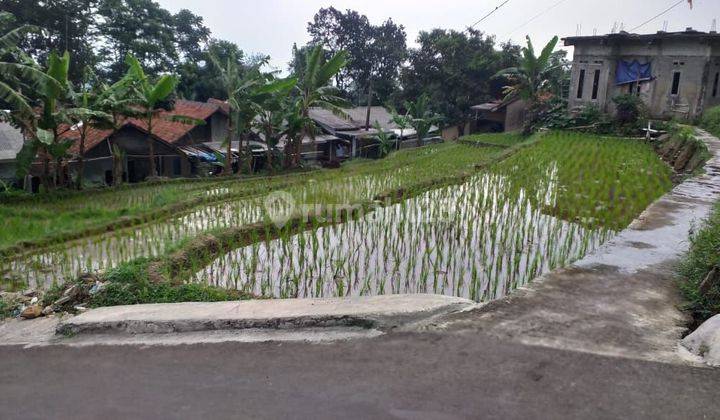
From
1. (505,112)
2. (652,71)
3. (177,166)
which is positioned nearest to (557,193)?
(652,71)

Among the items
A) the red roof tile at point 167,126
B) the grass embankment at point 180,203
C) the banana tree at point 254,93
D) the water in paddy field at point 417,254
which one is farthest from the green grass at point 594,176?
the red roof tile at point 167,126

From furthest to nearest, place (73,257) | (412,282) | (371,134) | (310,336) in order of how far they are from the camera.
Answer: (371,134) → (73,257) → (412,282) → (310,336)

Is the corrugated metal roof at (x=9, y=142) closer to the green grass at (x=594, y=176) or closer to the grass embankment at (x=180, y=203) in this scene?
the grass embankment at (x=180, y=203)

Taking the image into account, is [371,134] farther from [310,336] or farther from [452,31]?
[310,336]

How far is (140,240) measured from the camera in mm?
9086

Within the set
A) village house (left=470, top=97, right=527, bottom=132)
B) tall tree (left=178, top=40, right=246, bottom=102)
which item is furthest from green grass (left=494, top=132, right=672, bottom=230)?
tall tree (left=178, top=40, right=246, bottom=102)

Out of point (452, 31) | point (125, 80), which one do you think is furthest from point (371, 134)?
point (125, 80)

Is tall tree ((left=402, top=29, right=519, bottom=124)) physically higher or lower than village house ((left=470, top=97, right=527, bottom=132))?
higher

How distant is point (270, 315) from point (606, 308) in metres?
2.77

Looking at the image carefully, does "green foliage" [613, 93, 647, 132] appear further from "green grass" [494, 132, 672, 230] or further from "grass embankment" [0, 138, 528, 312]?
"grass embankment" [0, 138, 528, 312]

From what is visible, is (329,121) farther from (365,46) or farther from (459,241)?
(459,241)

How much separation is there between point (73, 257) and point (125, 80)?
348 inches

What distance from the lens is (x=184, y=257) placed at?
727cm

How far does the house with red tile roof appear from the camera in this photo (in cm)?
1781
